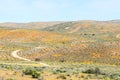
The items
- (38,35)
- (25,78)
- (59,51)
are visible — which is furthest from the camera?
(38,35)

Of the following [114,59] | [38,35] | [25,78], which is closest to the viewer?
[25,78]

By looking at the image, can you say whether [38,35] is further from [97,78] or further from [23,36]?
[97,78]

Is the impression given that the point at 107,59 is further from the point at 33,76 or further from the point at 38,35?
the point at 38,35

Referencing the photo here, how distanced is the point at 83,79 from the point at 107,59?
41493mm

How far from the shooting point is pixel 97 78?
1281 inches

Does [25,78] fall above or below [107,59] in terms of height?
above

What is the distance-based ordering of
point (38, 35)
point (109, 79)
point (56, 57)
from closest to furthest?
point (109, 79), point (56, 57), point (38, 35)

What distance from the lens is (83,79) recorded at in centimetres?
3105

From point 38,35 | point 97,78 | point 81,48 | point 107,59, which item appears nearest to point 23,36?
point 38,35

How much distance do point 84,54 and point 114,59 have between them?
917 cm

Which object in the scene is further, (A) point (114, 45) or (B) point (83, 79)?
(A) point (114, 45)

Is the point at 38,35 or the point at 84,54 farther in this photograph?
the point at 38,35

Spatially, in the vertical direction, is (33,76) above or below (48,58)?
above

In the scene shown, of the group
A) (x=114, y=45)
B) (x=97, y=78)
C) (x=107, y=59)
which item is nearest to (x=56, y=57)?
(x=107, y=59)
